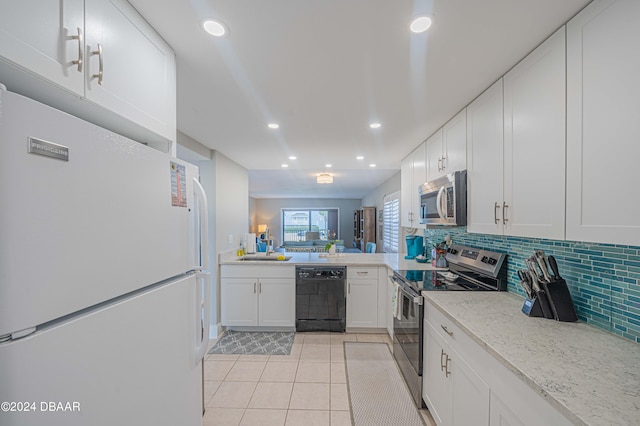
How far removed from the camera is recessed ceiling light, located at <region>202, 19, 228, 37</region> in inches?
48.2

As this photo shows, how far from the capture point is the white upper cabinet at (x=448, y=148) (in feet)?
7.10

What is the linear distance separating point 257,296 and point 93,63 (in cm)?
305

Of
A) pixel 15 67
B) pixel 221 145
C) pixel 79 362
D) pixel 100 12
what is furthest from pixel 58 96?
pixel 221 145

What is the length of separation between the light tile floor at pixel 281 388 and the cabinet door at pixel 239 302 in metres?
0.61

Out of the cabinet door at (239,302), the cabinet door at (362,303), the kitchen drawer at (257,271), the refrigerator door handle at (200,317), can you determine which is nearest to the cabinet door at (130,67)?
the refrigerator door handle at (200,317)

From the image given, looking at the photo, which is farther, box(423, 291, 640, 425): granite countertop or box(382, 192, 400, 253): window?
box(382, 192, 400, 253): window

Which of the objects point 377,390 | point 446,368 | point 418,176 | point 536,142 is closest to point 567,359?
point 446,368

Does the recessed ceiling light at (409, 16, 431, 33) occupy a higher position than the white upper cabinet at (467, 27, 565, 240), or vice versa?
the recessed ceiling light at (409, 16, 431, 33)

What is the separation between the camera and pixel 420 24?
1.23 metres

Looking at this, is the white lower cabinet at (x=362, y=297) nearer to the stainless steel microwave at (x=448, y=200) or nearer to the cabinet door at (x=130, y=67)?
the stainless steel microwave at (x=448, y=200)

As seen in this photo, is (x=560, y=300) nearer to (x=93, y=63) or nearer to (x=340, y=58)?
(x=340, y=58)

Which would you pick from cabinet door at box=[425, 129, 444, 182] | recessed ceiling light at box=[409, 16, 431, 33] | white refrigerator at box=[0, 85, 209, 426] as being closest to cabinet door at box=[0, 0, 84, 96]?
white refrigerator at box=[0, 85, 209, 426]

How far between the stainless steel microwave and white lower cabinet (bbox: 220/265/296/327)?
1879mm

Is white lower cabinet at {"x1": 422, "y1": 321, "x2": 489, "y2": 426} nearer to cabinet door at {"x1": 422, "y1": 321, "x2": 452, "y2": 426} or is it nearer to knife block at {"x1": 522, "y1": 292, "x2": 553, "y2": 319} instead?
cabinet door at {"x1": 422, "y1": 321, "x2": 452, "y2": 426}
